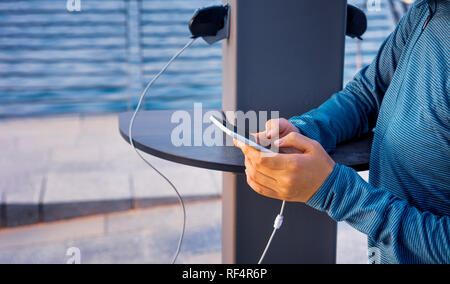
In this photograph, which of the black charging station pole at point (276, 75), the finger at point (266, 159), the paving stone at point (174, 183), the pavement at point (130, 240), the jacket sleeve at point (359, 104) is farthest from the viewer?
the paving stone at point (174, 183)

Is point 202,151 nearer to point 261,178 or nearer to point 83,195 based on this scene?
point 261,178

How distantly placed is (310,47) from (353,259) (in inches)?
56.9

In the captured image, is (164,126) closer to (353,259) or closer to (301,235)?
(301,235)

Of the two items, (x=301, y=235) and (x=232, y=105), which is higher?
(x=232, y=105)

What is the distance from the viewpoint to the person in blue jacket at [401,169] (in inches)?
26.6

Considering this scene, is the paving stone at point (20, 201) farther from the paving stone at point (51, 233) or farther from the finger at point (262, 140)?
the finger at point (262, 140)

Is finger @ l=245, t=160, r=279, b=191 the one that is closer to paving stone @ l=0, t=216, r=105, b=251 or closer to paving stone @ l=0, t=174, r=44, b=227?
paving stone @ l=0, t=216, r=105, b=251

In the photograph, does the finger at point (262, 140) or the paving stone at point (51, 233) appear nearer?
the finger at point (262, 140)

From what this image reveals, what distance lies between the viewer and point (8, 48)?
14.1 feet

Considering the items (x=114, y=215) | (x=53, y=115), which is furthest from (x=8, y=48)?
(x=114, y=215)

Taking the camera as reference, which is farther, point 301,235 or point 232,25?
point 301,235

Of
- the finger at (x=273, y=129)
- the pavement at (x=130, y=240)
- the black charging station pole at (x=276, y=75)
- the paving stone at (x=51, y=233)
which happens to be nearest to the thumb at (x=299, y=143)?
the finger at (x=273, y=129)

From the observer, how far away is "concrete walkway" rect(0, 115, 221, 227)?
2359mm

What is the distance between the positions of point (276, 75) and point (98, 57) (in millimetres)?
3678
